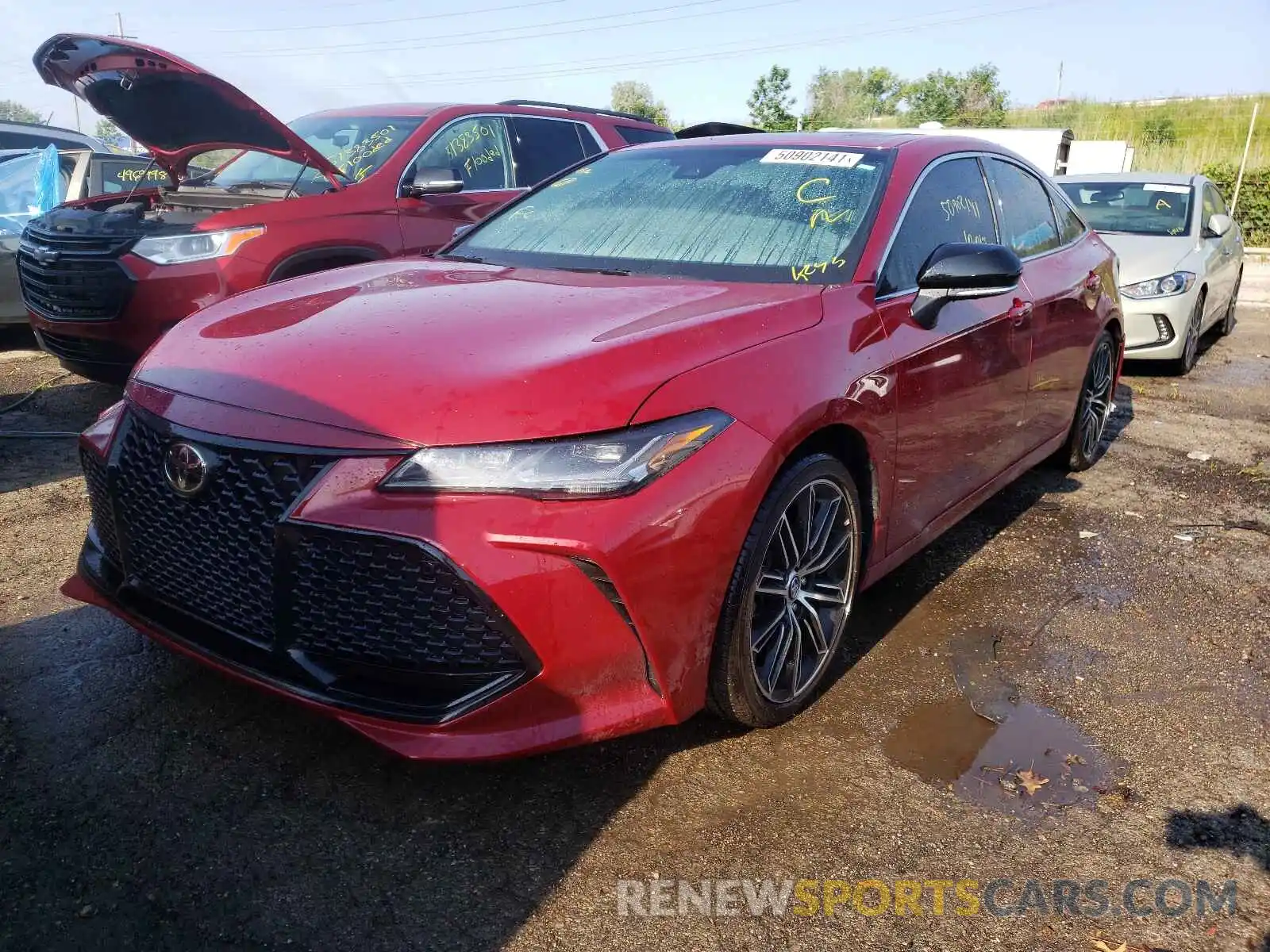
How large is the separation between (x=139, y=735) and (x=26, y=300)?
4.04m

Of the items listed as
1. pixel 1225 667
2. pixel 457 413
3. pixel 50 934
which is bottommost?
pixel 1225 667

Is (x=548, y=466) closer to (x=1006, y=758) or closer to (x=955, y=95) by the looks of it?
(x=1006, y=758)

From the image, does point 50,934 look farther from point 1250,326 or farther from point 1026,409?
point 1250,326

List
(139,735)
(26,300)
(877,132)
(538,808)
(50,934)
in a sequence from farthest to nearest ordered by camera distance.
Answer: (26,300), (877,132), (139,735), (538,808), (50,934)

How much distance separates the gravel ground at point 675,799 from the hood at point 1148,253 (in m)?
4.84

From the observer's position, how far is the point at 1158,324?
25.6ft

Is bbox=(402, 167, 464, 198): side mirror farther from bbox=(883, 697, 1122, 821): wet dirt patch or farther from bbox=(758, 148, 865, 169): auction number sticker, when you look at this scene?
bbox=(883, 697, 1122, 821): wet dirt patch

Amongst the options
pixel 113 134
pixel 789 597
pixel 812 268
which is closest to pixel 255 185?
pixel 812 268

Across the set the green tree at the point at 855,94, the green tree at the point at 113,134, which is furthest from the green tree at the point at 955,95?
the green tree at the point at 113,134

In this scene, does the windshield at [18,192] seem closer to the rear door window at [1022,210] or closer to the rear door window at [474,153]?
the rear door window at [474,153]

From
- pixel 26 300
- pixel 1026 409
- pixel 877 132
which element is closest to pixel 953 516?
pixel 1026 409

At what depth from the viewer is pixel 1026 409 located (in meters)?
4.10

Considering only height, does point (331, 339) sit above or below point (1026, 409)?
above

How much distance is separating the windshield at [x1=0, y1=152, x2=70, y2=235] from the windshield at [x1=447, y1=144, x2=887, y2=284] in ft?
18.1
